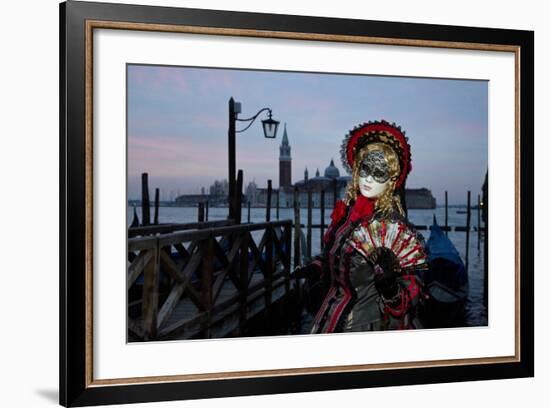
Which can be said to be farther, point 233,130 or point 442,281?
point 442,281

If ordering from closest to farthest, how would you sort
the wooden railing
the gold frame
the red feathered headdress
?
the gold frame
the wooden railing
the red feathered headdress

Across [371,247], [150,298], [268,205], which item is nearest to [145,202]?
[150,298]

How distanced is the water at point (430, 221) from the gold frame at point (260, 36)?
0.19 meters

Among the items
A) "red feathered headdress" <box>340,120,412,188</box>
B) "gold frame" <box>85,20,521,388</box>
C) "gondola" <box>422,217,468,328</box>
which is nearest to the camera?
"gold frame" <box>85,20,521,388</box>

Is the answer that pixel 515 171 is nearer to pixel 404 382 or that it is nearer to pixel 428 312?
pixel 428 312

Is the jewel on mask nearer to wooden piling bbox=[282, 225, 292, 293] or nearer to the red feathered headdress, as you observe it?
the red feathered headdress

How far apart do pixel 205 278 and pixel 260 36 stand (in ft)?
3.51

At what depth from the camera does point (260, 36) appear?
3.45 m

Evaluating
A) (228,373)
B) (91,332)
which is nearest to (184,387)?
(228,373)

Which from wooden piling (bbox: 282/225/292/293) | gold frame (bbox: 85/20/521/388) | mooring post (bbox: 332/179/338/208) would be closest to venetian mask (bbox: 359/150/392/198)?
mooring post (bbox: 332/179/338/208)

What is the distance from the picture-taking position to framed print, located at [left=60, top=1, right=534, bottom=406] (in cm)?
330

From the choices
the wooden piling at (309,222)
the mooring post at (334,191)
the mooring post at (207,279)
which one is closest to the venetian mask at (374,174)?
the mooring post at (334,191)

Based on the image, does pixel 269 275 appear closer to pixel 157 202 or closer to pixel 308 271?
pixel 308 271

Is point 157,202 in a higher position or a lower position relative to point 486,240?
higher
